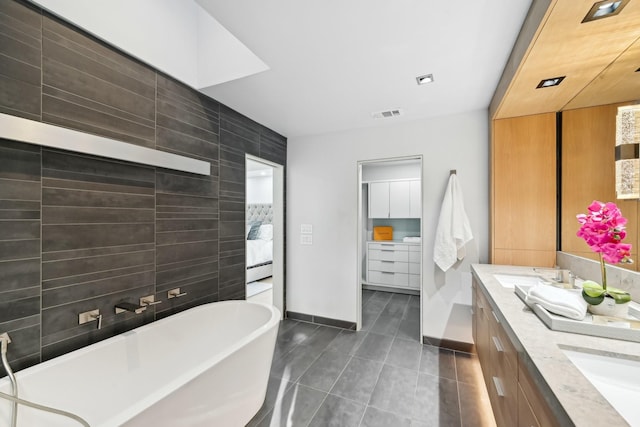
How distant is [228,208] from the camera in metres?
2.67

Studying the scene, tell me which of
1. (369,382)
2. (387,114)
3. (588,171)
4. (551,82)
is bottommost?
(369,382)

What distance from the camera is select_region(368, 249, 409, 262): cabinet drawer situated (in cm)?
472

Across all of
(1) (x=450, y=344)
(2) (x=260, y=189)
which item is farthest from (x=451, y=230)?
(2) (x=260, y=189)

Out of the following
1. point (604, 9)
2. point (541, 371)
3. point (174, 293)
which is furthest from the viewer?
point (174, 293)

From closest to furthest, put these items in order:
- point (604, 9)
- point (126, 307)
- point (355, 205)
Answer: point (604, 9), point (126, 307), point (355, 205)

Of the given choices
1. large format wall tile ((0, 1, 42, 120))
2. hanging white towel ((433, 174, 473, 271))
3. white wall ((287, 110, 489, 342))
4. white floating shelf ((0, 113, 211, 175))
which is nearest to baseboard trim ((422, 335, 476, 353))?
white wall ((287, 110, 489, 342))

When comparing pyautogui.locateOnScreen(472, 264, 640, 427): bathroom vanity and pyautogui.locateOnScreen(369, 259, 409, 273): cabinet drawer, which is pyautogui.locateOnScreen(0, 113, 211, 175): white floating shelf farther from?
pyautogui.locateOnScreen(369, 259, 409, 273): cabinet drawer

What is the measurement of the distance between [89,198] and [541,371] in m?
2.30

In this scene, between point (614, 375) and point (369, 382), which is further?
point (369, 382)

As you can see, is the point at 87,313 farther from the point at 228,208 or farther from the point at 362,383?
the point at 362,383

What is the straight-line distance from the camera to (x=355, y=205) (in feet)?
10.7

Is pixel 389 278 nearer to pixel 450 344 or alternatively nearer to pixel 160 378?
pixel 450 344

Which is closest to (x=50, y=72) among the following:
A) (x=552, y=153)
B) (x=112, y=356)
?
(x=112, y=356)

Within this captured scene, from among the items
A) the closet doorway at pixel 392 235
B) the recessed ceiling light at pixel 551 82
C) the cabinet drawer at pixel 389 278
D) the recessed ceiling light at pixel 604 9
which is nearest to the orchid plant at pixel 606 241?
the recessed ceiling light at pixel 604 9
